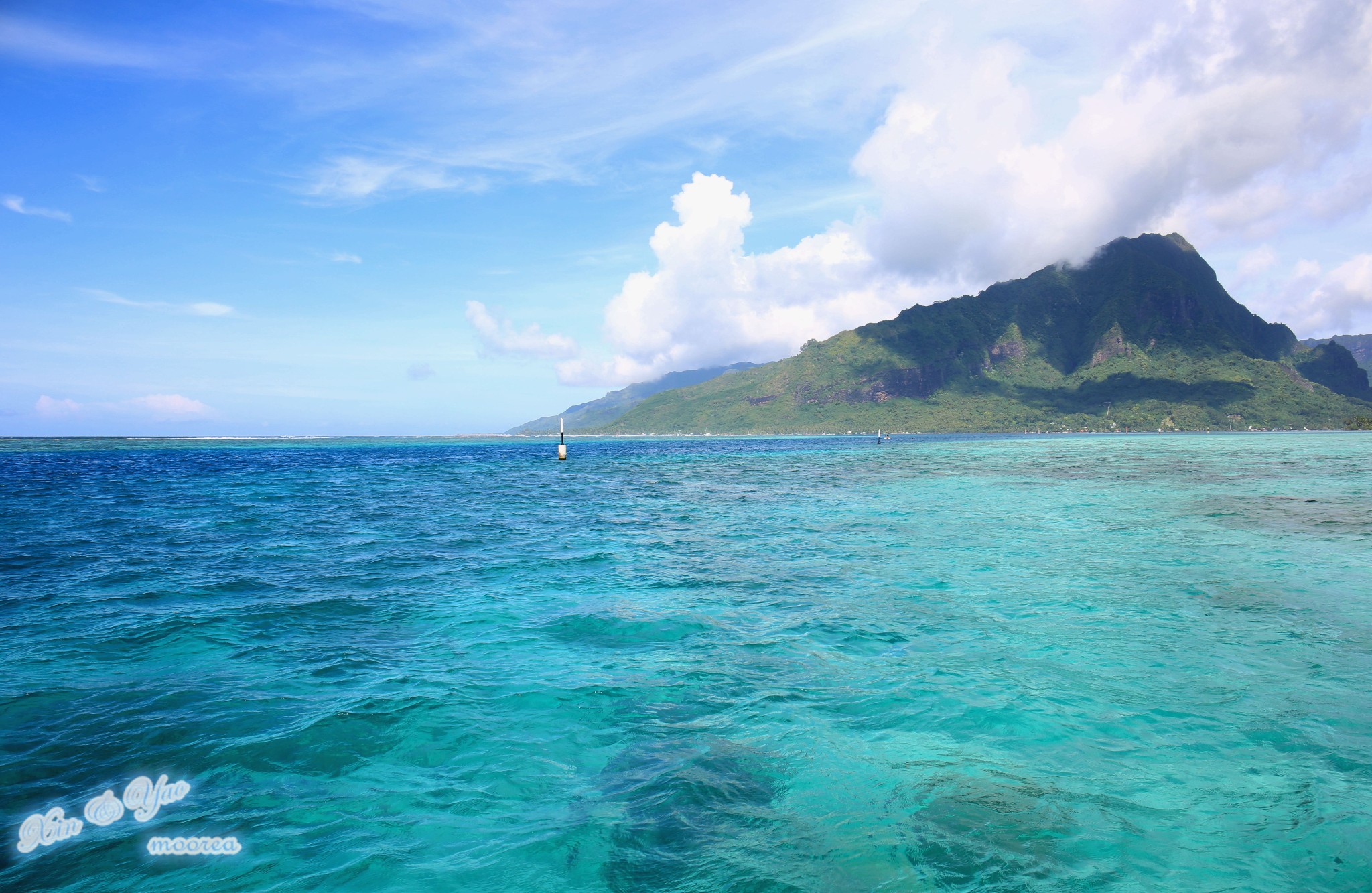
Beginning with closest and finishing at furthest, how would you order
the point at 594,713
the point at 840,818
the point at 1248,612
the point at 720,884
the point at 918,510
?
the point at 720,884 < the point at 840,818 < the point at 594,713 < the point at 1248,612 < the point at 918,510

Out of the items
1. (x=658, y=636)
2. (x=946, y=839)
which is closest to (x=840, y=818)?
(x=946, y=839)

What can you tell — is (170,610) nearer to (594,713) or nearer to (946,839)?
(594,713)

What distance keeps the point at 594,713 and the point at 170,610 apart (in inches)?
423

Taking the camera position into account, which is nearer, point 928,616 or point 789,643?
point 789,643

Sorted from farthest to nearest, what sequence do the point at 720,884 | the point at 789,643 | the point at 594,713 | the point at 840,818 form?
the point at 789,643, the point at 594,713, the point at 840,818, the point at 720,884

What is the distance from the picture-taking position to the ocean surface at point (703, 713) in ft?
18.1

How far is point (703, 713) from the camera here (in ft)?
27.6

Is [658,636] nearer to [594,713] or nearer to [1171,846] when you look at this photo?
[594,713]

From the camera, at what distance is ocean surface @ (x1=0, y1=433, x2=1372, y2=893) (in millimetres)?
5508

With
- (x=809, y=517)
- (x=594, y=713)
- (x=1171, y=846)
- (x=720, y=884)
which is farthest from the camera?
(x=809, y=517)

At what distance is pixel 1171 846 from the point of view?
18.4 ft

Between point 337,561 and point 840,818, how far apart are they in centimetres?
1731

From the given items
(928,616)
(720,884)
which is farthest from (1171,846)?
(928,616)

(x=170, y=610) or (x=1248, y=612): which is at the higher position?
(x=170, y=610)
